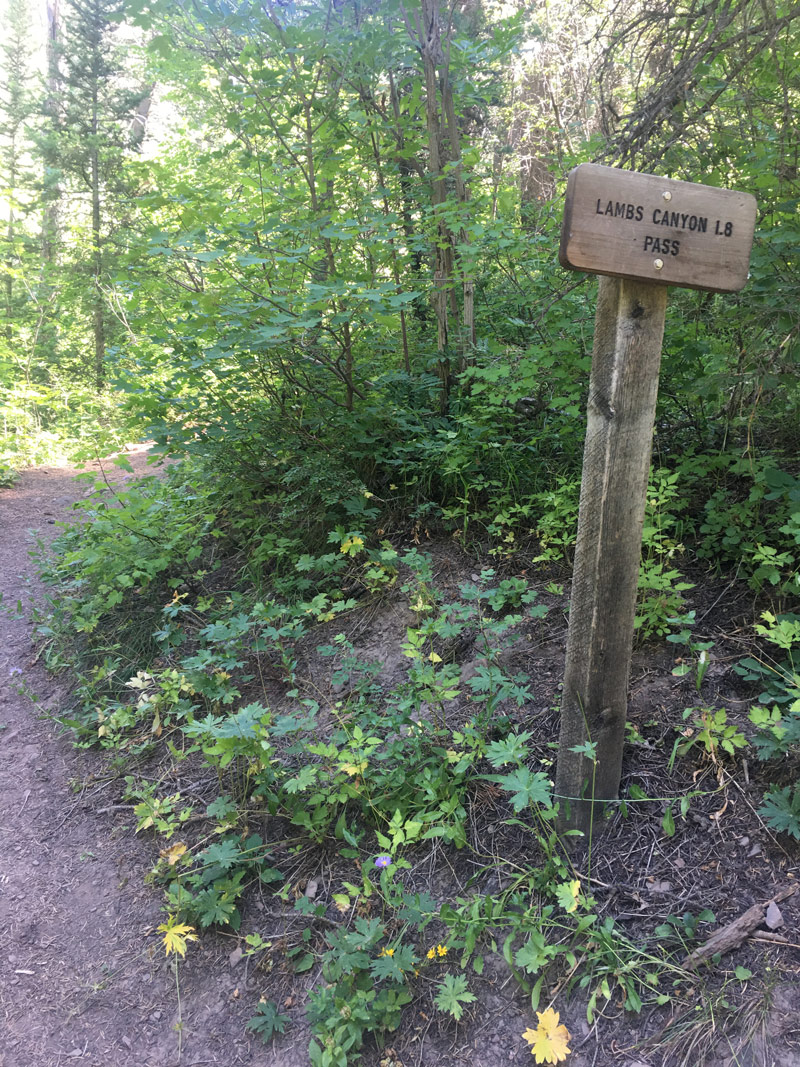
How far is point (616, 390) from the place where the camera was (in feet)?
6.17

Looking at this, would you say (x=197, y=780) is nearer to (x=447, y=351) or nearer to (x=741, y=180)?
(x=447, y=351)

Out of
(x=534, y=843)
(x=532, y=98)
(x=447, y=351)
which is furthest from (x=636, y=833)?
A: (x=532, y=98)

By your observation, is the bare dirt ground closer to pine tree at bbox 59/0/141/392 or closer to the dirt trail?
the dirt trail

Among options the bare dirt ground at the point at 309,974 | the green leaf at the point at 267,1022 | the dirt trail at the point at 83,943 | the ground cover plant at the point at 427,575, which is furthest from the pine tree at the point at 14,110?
the green leaf at the point at 267,1022

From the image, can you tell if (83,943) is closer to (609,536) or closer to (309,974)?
(309,974)

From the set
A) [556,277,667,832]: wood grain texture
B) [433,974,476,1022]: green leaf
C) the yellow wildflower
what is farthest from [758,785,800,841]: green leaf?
→ [433,974,476,1022]: green leaf

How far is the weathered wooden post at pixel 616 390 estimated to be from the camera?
1.70m

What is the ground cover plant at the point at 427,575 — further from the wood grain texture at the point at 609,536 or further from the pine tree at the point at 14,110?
the pine tree at the point at 14,110

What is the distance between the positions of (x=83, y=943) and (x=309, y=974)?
1.03m

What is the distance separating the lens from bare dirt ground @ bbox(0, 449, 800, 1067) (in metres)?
1.74

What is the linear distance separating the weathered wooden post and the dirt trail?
55.6 inches

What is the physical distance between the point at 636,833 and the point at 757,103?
313cm

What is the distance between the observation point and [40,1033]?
2.24 meters

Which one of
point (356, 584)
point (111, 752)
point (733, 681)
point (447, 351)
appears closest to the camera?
point (733, 681)
